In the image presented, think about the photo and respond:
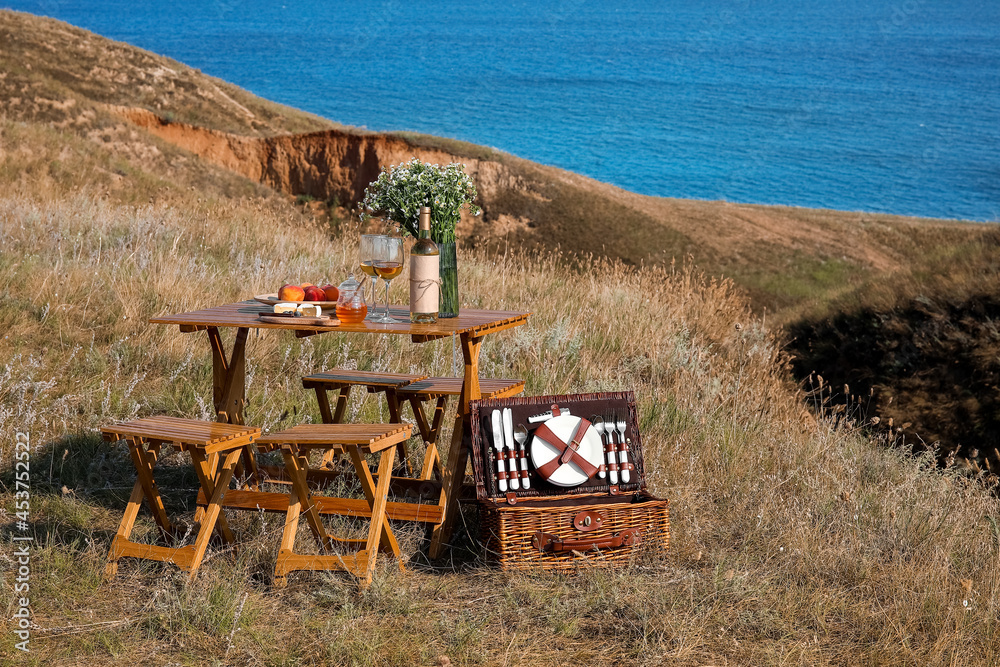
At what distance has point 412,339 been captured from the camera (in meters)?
3.33

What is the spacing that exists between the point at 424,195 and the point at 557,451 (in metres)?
1.17

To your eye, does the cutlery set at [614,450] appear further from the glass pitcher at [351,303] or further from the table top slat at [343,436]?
the glass pitcher at [351,303]

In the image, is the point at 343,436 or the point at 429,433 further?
the point at 429,433

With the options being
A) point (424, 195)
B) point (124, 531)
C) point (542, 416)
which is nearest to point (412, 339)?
point (424, 195)

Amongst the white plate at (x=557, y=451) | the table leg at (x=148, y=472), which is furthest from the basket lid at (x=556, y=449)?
the table leg at (x=148, y=472)

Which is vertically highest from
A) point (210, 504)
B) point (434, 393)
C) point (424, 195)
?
point (424, 195)

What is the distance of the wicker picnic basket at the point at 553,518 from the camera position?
348cm

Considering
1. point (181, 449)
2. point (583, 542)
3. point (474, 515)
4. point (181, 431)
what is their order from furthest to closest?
1. point (474, 515)
2. point (583, 542)
3. point (181, 431)
4. point (181, 449)

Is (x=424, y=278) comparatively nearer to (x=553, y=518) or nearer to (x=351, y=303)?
(x=351, y=303)

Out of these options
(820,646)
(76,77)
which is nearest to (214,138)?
(76,77)

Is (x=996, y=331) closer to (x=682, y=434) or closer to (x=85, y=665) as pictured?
(x=682, y=434)

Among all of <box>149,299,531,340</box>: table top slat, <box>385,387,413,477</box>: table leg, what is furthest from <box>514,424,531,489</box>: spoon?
<box>385,387,413,477</box>: table leg

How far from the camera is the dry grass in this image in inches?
117

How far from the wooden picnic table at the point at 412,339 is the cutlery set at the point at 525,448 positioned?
0.54 feet
